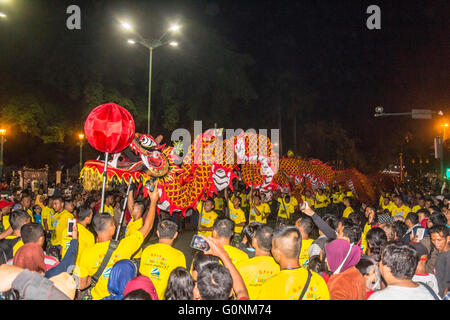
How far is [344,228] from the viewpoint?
4.75 m

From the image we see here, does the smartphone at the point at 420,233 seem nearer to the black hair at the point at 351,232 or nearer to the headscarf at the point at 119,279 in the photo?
the black hair at the point at 351,232

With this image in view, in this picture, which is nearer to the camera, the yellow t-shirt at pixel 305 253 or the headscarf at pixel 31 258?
the headscarf at pixel 31 258

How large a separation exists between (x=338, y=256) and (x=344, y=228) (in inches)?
40.2

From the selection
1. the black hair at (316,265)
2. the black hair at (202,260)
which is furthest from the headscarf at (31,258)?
the black hair at (316,265)

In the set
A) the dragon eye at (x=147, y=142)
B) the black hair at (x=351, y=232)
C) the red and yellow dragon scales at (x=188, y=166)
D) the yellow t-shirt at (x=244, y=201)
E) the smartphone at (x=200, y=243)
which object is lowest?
the yellow t-shirt at (x=244, y=201)

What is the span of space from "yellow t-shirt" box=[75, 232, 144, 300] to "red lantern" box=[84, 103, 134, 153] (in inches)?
59.6

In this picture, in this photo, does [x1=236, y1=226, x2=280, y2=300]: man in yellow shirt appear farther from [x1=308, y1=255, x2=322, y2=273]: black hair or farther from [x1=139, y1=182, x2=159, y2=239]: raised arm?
[x1=139, y1=182, x2=159, y2=239]: raised arm

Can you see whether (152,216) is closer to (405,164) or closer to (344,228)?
(344,228)

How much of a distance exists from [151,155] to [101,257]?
7.36 ft

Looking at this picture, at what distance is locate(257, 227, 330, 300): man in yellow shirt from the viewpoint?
116 inches

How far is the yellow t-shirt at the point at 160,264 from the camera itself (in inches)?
154

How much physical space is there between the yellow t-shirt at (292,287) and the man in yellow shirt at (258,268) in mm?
638

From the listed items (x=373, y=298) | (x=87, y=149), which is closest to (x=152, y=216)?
(x=373, y=298)

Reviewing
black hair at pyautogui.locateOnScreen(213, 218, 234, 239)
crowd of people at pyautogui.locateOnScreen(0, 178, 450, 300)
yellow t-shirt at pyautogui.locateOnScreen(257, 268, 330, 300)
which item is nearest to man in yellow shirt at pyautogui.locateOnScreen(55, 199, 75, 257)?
crowd of people at pyautogui.locateOnScreen(0, 178, 450, 300)
